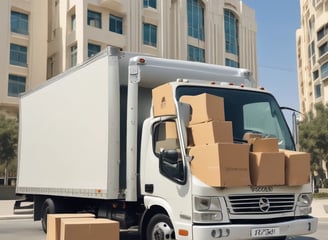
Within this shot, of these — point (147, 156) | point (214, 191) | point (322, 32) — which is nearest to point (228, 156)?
point (214, 191)

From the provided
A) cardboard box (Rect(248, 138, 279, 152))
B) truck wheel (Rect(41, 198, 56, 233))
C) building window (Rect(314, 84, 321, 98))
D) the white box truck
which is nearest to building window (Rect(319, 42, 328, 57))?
building window (Rect(314, 84, 321, 98))

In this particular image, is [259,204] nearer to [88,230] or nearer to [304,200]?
[304,200]

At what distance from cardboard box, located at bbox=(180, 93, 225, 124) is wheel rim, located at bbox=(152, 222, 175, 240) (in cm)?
176

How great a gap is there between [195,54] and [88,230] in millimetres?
45508

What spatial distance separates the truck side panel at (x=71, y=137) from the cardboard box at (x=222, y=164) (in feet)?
7.10

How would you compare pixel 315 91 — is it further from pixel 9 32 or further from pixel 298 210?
pixel 298 210

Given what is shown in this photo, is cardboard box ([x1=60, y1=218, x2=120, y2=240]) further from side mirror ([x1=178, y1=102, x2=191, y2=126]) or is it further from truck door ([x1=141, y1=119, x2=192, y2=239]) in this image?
side mirror ([x1=178, y1=102, x2=191, y2=126])

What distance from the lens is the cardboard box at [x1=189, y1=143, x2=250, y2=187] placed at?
6.89 meters

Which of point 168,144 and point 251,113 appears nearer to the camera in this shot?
point 168,144

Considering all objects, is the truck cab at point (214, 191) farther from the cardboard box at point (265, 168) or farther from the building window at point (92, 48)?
the building window at point (92, 48)

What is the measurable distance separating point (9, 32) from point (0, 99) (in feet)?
19.6

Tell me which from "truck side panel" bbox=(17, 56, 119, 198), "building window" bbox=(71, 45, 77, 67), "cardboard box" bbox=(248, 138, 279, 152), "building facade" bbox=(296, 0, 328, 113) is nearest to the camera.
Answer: "cardboard box" bbox=(248, 138, 279, 152)

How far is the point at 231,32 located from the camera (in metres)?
58.9

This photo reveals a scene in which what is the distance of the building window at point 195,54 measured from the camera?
50812mm
